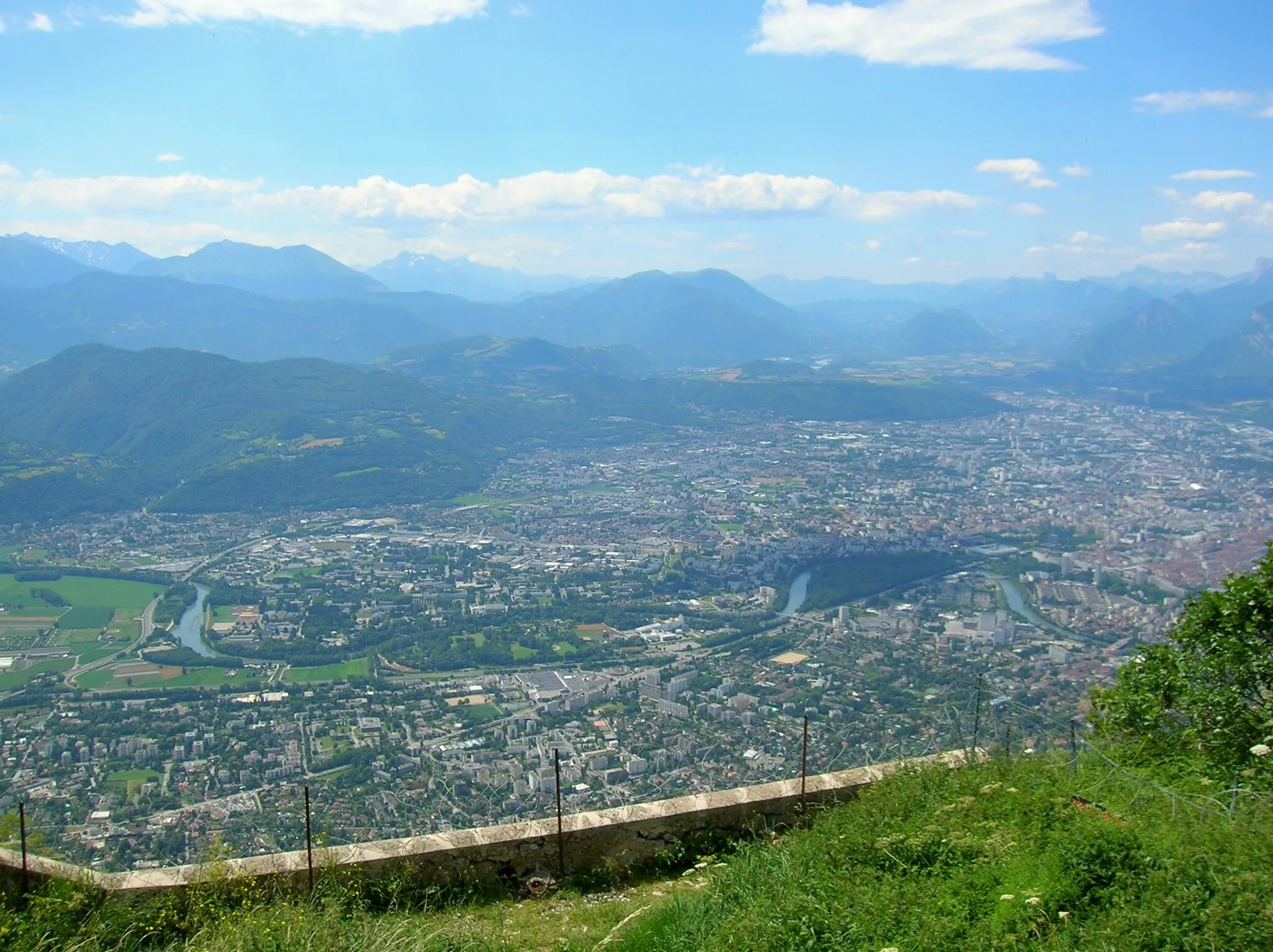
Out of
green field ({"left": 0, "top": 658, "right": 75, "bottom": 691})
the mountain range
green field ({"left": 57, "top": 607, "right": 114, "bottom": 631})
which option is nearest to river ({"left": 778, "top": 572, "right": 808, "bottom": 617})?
green field ({"left": 0, "top": 658, "right": 75, "bottom": 691})

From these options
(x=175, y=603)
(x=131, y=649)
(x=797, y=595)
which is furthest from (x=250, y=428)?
(x=797, y=595)

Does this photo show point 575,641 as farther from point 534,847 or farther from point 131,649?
point 534,847

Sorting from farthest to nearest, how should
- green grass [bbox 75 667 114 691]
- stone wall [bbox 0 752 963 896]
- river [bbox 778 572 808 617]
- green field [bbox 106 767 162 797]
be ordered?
river [bbox 778 572 808 617] < green grass [bbox 75 667 114 691] < green field [bbox 106 767 162 797] < stone wall [bbox 0 752 963 896]

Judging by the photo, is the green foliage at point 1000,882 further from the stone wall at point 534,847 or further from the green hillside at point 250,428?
the green hillside at point 250,428

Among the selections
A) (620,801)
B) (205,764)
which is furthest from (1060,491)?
(205,764)

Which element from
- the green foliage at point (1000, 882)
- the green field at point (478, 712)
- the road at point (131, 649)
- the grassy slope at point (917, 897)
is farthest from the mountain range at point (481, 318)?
the green foliage at point (1000, 882)

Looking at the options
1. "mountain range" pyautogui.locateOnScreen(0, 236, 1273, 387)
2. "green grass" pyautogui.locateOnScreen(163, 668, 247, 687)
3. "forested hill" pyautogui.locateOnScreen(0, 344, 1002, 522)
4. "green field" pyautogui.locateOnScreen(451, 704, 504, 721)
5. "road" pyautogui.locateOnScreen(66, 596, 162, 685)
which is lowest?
"green field" pyautogui.locateOnScreen(451, 704, 504, 721)

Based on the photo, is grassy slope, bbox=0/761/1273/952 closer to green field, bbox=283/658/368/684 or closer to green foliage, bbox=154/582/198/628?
green field, bbox=283/658/368/684
